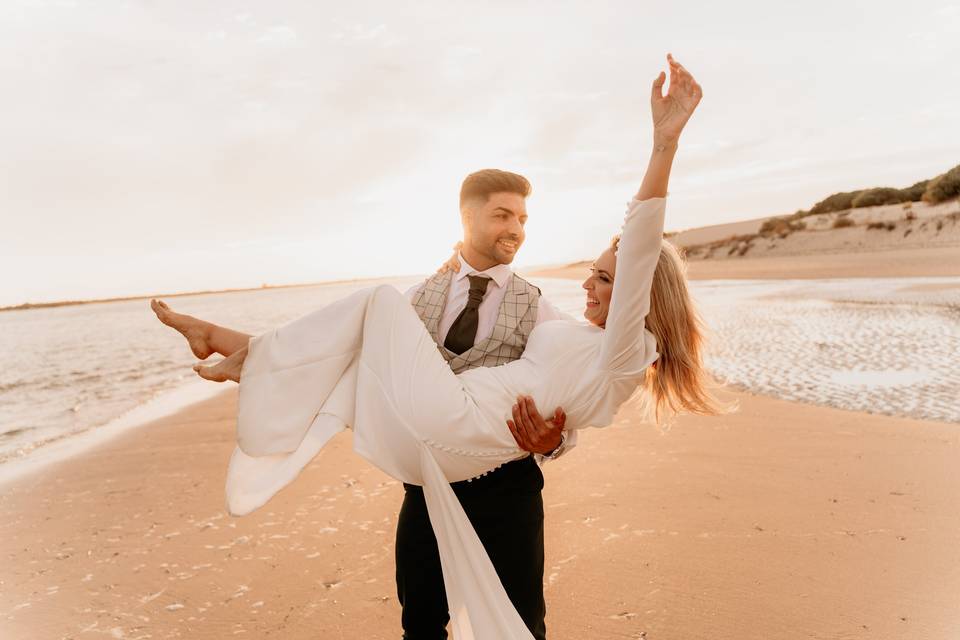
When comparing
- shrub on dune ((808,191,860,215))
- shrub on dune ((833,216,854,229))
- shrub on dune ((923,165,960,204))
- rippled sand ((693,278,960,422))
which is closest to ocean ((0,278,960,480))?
rippled sand ((693,278,960,422))

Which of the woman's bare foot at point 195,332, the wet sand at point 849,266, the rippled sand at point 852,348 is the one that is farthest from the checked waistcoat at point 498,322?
the wet sand at point 849,266

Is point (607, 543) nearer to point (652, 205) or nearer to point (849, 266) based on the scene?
point (652, 205)

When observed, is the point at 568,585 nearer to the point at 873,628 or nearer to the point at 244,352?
the point at 873,628

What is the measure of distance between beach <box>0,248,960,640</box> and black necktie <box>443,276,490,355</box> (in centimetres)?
193

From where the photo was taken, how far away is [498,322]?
2.65 metres

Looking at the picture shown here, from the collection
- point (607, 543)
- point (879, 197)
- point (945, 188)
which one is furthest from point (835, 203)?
point (607, 543)

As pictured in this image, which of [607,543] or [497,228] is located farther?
[607,543]

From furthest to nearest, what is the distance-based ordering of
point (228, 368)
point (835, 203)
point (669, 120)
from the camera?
point (835, 203) → point (228, 368) → point (669, 120)

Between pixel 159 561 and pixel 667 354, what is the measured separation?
13.1 feet

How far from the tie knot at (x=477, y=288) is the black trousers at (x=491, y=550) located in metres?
0.72

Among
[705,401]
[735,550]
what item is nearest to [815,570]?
[735,550]

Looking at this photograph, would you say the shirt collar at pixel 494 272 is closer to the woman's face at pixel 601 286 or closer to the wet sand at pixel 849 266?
the woman's face at pixel 601 286

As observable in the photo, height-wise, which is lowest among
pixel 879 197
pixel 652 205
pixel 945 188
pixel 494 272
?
pixel 494 272

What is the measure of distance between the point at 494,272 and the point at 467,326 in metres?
0.31
